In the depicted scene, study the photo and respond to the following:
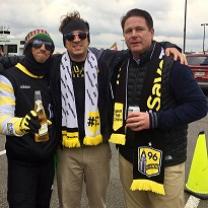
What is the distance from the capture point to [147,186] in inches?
114

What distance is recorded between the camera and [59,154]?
3412 mm

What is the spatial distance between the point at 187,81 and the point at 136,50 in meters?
0.43

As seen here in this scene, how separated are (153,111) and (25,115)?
974mm

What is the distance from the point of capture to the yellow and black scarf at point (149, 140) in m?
2.80

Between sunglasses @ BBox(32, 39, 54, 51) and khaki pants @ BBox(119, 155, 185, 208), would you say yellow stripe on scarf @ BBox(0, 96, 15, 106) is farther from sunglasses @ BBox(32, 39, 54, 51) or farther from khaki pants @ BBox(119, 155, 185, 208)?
khaki pants @ BBox(119, 155, 185, 208)

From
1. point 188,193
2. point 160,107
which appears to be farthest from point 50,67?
point 188,193

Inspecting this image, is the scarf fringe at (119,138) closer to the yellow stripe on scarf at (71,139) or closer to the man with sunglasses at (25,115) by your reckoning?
the yellow stripe on scarf at (71,139)

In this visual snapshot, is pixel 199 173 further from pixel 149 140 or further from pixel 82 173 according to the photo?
pixel 149 140

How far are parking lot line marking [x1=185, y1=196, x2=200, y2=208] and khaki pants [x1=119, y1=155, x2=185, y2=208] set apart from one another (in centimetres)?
176

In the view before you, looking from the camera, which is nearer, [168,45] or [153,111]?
[153,111]

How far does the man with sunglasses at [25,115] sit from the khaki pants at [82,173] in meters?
0.14

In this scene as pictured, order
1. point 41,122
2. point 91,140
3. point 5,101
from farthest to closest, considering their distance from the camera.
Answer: point 91,140
point 5,101
point 41,122

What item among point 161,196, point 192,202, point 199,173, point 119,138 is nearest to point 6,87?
point 119,138

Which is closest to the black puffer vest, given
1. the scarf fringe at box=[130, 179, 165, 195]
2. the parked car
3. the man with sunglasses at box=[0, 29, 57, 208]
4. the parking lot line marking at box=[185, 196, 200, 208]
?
the scarf fringe at box=[130, 179, 165, 195]
